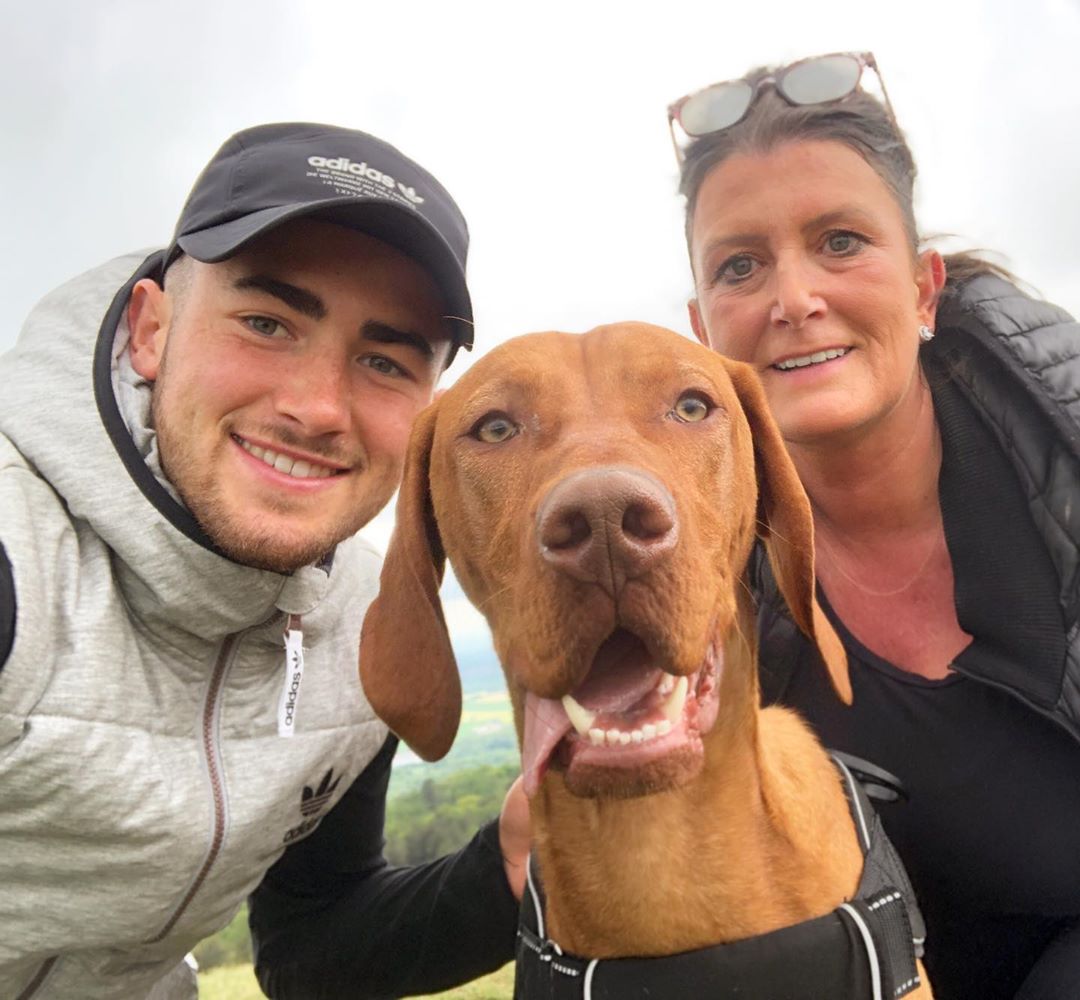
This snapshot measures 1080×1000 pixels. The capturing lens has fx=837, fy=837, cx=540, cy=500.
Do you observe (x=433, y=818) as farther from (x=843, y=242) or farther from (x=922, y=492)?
(x=843, y=242)

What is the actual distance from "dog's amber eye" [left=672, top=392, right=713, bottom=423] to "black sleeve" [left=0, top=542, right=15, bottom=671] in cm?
152

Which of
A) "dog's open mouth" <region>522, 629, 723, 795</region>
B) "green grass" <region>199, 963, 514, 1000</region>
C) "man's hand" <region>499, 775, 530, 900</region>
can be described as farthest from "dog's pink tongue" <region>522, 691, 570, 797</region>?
"green grass" <region>199, 963, 514, 1000</region>

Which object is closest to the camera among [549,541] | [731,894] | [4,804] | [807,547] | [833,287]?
[549,541]

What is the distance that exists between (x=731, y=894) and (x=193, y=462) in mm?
1663

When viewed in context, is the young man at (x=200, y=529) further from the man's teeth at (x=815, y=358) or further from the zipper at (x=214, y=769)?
the man's teeth at (x=815, y=358)

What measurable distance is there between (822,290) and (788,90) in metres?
0.84

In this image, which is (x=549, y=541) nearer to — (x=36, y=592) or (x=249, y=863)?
(x=36, y=592)

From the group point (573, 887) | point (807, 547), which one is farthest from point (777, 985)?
point (807, 547)

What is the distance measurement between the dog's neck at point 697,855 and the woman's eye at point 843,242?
149cm

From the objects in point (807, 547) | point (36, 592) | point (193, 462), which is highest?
point (193, 462)

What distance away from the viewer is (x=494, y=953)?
2992 millimetres

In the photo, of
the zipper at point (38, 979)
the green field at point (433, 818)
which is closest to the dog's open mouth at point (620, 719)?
the green field at point (433, 818)

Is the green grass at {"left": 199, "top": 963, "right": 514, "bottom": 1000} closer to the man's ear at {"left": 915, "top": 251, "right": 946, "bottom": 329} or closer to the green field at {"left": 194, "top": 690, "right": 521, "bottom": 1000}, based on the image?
the green field at {"left": 194, "top": 690, "right": 521, "bottom": 1000}

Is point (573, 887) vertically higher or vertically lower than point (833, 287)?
lower
